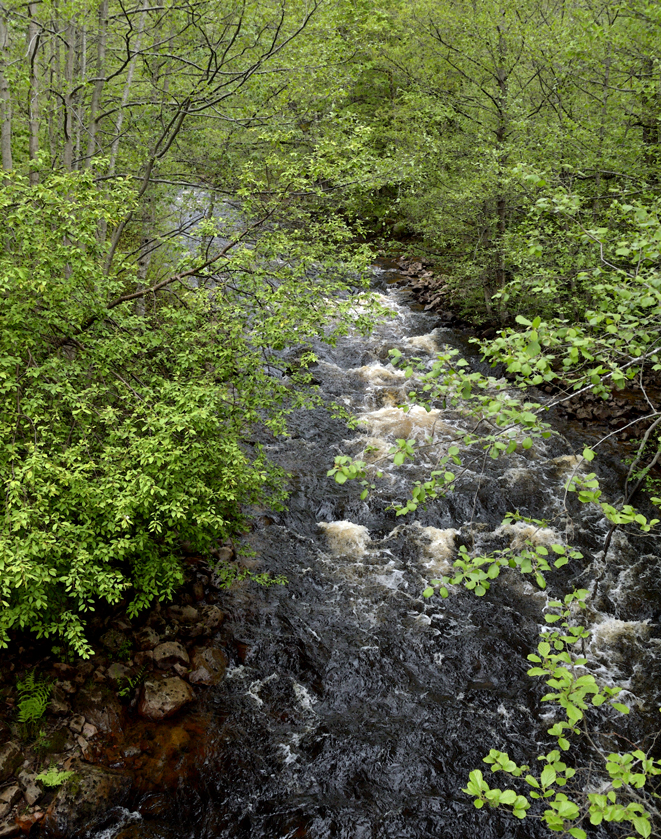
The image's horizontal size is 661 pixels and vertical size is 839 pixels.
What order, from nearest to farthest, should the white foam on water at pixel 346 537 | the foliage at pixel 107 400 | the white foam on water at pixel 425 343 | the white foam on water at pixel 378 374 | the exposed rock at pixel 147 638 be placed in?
the foliage at pixel 107 400 → the exposed rock at pixel 147 638 → the white foam on water at pixel 346 537 → the white foam on water at pixel 378 374 → the white foam on water at pixel 425 343

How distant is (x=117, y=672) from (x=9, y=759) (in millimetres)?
1542

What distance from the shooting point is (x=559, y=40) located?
11.0 meters

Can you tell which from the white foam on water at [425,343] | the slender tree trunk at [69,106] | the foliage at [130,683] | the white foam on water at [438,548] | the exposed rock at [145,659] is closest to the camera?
the foliage at [130,683]

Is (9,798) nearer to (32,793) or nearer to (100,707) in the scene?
(32,793)

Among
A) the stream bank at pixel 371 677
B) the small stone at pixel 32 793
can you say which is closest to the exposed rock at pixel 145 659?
the stream bank at pixel 371 677

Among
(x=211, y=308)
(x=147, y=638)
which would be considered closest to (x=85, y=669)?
(x=147, y=638)

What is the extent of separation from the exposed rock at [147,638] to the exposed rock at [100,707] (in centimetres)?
77

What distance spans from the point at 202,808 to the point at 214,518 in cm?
354

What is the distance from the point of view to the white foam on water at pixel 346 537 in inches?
412

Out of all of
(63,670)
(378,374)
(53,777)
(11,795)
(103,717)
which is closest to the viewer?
(11,795)

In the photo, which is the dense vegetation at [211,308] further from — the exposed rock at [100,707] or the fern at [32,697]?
the exposed rock at [100,707]

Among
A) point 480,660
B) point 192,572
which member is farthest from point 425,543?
point 192,572

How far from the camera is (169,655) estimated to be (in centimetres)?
786

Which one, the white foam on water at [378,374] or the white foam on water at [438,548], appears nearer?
the white foam on water at [438,548]
